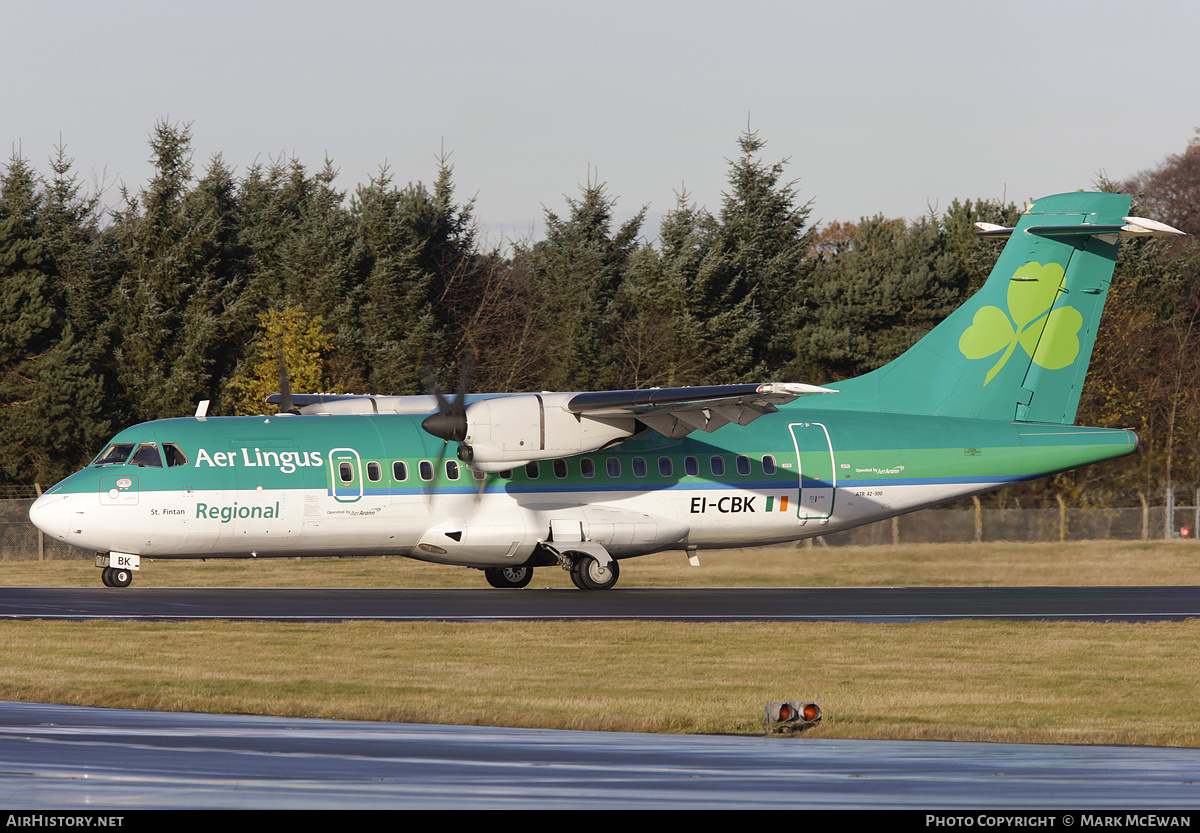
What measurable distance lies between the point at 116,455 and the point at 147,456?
58 cm

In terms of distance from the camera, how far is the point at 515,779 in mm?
5887

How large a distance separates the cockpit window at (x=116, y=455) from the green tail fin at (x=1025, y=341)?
556 inches

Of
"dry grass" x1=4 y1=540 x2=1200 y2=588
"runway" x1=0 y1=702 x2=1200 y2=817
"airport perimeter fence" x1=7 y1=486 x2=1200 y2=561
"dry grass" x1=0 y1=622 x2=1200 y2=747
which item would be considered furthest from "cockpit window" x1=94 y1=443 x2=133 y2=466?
"runway" x1=0 y1=702 x2=1200 y2=817

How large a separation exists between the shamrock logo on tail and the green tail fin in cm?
2

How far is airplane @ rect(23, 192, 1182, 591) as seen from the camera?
22.8 meters

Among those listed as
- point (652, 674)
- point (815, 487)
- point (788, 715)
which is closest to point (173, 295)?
point (815, 487)

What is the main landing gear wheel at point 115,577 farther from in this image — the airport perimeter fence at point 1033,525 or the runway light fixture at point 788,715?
the runway light fixture at point 788,715

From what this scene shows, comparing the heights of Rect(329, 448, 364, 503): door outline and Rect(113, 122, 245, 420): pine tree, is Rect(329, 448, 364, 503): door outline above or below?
below

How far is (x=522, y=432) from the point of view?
75.2 ft

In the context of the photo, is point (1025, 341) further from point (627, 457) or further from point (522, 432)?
point (522, 432)

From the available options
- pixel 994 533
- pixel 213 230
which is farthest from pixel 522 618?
pixel 213 230

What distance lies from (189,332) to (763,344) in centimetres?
2235

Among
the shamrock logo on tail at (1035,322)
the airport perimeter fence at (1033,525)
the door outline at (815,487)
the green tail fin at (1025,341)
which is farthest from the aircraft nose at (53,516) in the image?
the shamrock logo on tail at (1035,322)

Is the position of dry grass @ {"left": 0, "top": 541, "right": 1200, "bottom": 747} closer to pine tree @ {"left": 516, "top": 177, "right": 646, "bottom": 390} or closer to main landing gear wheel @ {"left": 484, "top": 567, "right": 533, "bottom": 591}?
main landing gear wheel @ {"left": 484, "top": 567, "right": 533, "bottom": 591}
